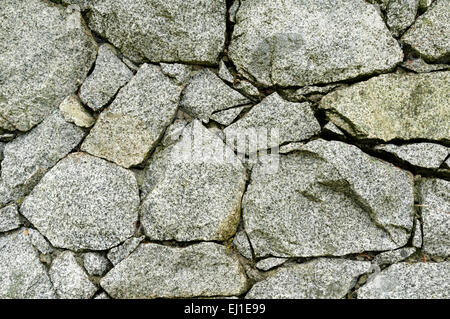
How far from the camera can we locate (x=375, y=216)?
211cm

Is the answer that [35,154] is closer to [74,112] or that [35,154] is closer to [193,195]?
[74,112]

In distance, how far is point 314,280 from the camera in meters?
2.11

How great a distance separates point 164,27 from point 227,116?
1.94ft

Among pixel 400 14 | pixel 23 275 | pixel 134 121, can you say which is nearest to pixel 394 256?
pixel 400 14

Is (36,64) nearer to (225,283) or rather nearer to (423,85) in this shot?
(225,283)

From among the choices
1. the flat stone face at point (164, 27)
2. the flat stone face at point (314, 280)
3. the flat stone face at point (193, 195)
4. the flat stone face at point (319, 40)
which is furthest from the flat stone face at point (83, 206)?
the flat stone face at point (319, 40)

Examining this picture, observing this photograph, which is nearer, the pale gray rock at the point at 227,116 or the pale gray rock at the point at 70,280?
the pale gray rock at the point at 70,280

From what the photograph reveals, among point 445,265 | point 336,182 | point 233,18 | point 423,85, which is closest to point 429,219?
point 445,265

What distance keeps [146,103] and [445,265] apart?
180cm

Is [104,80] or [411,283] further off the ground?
[104,80]

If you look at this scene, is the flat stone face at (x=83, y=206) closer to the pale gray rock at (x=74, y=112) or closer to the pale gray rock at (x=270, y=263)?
the pale gray rock at (x=74, y=112)

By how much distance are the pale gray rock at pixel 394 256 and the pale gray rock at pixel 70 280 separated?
1.53 meters

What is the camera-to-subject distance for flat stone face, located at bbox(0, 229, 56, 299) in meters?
2.12

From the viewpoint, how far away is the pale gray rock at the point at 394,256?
211 cm
